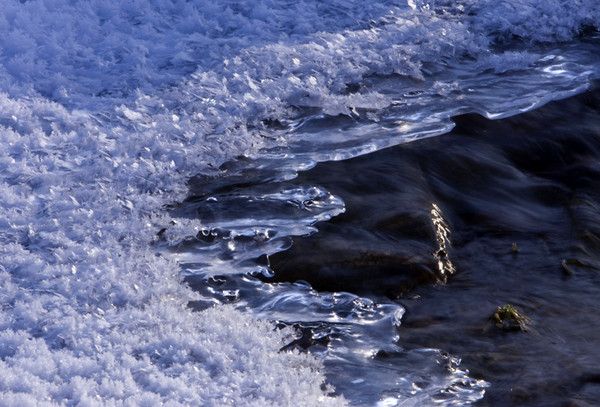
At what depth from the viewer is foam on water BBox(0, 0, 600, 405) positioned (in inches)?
140

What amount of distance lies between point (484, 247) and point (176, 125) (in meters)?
1.91

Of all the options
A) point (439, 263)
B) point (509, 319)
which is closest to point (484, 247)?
point (439, 263)

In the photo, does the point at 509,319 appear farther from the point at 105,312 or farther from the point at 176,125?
the point at 176,125

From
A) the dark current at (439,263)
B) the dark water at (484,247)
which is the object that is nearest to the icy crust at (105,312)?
the dark current at (439,263)

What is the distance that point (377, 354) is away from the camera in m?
3.81

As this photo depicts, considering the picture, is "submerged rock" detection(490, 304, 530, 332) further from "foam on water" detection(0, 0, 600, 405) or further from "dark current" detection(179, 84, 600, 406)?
"foam on water" detection(0, 0, 600, 405)

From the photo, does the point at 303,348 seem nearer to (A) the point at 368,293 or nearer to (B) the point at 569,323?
(A) the point at 368,293

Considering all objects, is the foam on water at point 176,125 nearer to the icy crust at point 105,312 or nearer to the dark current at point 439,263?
the icy crust at point 105,312

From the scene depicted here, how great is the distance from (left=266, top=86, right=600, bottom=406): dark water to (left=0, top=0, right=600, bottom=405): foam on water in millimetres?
241

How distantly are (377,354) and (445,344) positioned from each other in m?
0.30

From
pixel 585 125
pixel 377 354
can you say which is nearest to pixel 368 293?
pixel 377 354

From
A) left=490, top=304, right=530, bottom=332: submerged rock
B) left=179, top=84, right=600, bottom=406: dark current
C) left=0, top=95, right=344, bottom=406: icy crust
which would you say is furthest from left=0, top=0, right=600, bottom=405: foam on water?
left=490, top=304, right=530, bottom=332: submerged rock

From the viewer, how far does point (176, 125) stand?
5.61 meters

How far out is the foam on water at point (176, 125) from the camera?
140 inches
